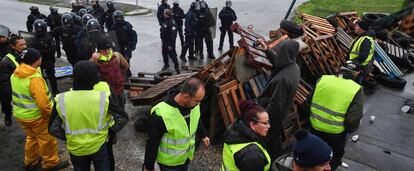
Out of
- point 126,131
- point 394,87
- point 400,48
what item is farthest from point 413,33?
point 126,131

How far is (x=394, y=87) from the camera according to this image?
917 centimetres

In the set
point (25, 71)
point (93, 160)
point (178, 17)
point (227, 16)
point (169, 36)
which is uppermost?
point (25, 71)

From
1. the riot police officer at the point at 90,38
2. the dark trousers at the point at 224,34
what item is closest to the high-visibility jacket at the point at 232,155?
the riot police officer at the point at 90,38

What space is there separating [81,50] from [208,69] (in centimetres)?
321

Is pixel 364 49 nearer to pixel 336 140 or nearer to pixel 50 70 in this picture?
pixel 336 140

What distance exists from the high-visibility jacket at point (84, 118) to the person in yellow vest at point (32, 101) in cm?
104

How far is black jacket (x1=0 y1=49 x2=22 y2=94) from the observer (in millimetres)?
6191

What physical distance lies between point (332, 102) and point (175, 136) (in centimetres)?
213

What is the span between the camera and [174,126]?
3719 millimetres

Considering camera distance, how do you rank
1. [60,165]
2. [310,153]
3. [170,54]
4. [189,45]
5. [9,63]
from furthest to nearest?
[189,45] < [170,54] < [9,63] < [60,165] < [310,153]

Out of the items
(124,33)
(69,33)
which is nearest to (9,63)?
(69,33)

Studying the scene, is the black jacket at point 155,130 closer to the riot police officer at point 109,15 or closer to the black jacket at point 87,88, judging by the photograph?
the black jacket at point 87,88

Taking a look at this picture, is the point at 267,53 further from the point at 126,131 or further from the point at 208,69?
the point at 126,131

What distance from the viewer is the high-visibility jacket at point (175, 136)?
12.1 ft
